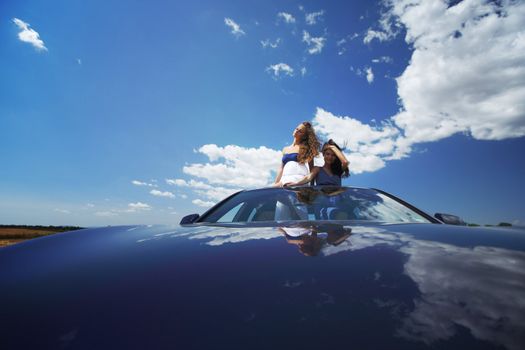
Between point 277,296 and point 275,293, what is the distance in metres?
0.01

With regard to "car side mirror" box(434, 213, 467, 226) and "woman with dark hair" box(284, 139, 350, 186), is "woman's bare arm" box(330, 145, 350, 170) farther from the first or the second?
"car side mirror" box(434, 213, 467, 226)

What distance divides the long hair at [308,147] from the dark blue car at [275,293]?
3.23 metres

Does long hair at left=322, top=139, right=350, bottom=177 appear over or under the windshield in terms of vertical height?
over

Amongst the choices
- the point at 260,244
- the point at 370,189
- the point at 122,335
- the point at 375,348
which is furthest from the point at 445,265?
the point at 370,189

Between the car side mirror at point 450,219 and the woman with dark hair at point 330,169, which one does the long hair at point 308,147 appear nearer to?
the woman with dark hair at point 330,169

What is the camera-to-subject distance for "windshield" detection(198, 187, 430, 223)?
85.4 inches

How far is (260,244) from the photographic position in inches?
37.7

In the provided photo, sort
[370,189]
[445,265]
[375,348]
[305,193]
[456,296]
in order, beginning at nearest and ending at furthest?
[375,348] → [456,296] → [445,265] → [305,193] → [370,189]

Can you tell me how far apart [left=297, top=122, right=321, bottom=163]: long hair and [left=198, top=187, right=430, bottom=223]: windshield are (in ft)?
6.01

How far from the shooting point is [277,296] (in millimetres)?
607

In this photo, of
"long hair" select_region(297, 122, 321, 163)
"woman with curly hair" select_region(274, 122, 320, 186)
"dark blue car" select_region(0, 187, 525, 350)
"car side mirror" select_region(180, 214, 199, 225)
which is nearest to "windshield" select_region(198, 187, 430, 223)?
"car side mirror" select_region(180, 214, 199, 225)

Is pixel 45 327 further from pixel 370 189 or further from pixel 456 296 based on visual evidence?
pixel 370 189

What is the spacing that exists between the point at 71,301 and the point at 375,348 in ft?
2.10

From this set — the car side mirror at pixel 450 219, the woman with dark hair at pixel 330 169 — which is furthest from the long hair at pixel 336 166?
the car side mirror at pixel 450 219
